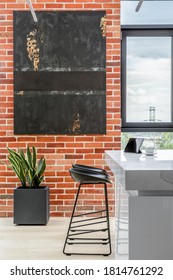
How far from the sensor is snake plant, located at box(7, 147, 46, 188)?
4371 millimetres

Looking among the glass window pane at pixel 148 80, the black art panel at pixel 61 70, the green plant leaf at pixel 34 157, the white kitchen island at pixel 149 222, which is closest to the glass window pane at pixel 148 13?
the glass window pane at pixel 148 80

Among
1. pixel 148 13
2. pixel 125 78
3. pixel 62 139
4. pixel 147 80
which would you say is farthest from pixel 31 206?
pixel 148 13

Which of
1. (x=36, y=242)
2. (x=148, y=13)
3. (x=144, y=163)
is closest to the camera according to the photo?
(x=144, y=163)

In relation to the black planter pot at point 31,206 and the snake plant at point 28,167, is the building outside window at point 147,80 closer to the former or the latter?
the snake plant at point 28,167

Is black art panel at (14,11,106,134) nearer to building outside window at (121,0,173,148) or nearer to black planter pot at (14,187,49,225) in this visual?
building outside window at (121,0,173,148)

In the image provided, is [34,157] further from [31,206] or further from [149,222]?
[149,222]

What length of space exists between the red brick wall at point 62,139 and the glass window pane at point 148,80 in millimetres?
373

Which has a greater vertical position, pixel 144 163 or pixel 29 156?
pixel 144 163

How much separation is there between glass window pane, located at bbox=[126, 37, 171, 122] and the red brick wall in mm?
373

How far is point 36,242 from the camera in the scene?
3725mm

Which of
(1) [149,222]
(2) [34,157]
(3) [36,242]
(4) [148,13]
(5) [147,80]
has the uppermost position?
(4) [148,13]

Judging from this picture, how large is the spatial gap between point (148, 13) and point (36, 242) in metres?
3.01
